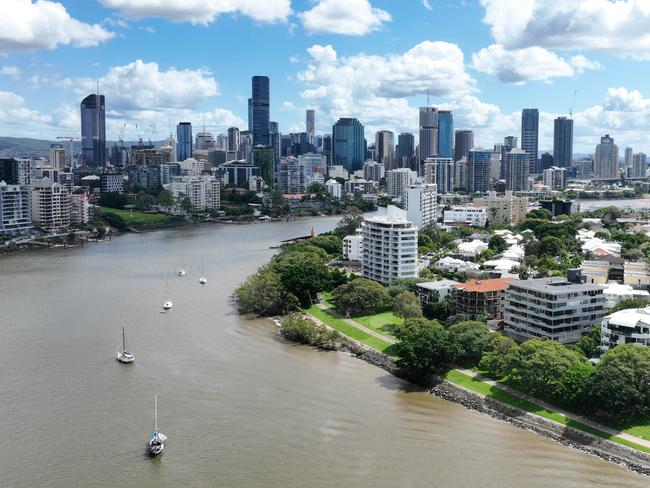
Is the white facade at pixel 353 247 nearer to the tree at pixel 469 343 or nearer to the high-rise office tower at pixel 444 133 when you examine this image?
the tree at pixel 469 343

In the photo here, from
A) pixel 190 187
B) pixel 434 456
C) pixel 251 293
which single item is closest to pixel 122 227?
pixel 190 187

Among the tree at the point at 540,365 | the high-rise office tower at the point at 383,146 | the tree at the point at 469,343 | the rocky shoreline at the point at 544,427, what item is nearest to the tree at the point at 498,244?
the tree at the point at 469,343

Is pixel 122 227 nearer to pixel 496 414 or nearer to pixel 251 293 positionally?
pixel 251 293

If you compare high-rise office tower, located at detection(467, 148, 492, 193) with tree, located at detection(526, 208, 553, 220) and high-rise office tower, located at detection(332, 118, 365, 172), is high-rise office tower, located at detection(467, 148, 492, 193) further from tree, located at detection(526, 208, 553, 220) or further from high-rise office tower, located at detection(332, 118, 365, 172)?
high-rise office tower, located at detection(332, 118, 365, 172)

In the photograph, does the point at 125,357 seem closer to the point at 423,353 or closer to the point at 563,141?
the point at 423,353

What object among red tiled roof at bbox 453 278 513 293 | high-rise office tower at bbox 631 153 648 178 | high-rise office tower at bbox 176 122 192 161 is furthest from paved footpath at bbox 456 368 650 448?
high-rise office tower at bbox 631 153 648 178
